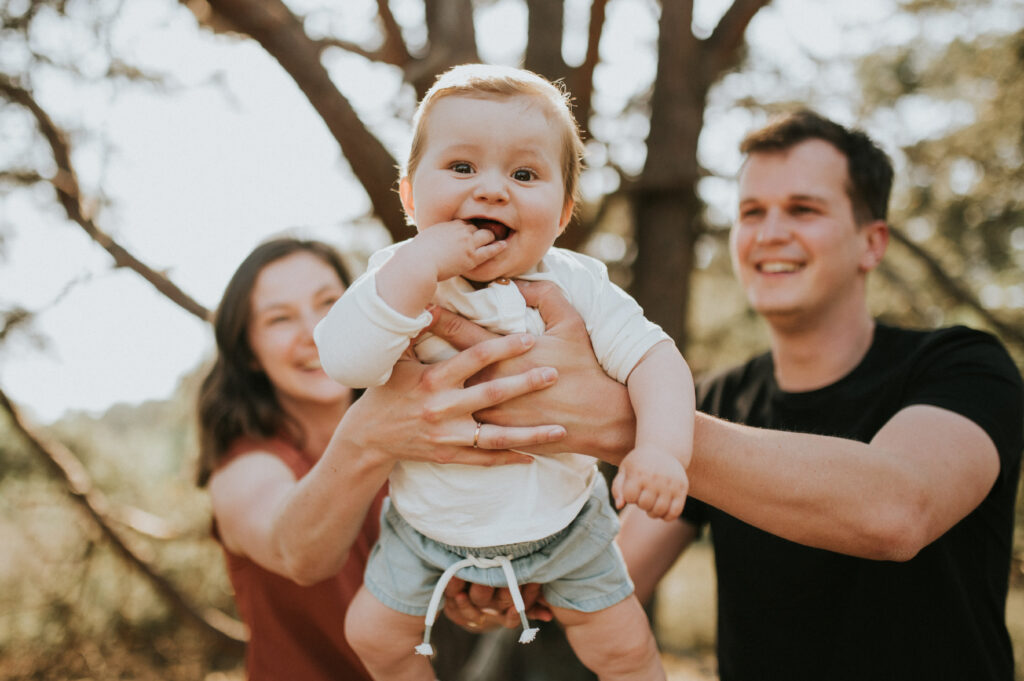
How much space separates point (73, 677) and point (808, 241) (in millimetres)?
5005

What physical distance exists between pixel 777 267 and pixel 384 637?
190 centimetres

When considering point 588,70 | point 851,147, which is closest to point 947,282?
point 851,147

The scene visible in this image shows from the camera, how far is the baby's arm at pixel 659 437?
1367 mm

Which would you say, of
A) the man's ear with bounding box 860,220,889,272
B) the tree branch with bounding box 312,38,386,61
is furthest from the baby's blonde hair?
the tree branch with bounding box 312,38,386,61

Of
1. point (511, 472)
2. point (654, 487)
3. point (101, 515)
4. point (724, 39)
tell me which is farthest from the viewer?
point (101, 515)

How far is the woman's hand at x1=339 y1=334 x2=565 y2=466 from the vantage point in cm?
167

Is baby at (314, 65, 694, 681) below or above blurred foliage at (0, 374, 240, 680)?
above

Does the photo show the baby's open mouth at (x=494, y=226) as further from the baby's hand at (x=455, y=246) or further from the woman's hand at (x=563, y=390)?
the woman's hand at (x=563, y=390)

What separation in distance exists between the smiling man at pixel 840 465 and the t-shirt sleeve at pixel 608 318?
255mm

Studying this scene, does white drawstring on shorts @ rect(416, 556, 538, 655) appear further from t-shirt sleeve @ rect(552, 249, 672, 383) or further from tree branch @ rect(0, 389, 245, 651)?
tree branch @ rect(0, 389, 245, 651)

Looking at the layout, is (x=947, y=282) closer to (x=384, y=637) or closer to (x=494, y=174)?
(x=494, y=174)

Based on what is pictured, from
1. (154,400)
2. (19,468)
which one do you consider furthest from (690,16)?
(19,468)

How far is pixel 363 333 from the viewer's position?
1.48 meters

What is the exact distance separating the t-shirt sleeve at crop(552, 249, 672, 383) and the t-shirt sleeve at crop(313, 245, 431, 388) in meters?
0.44
